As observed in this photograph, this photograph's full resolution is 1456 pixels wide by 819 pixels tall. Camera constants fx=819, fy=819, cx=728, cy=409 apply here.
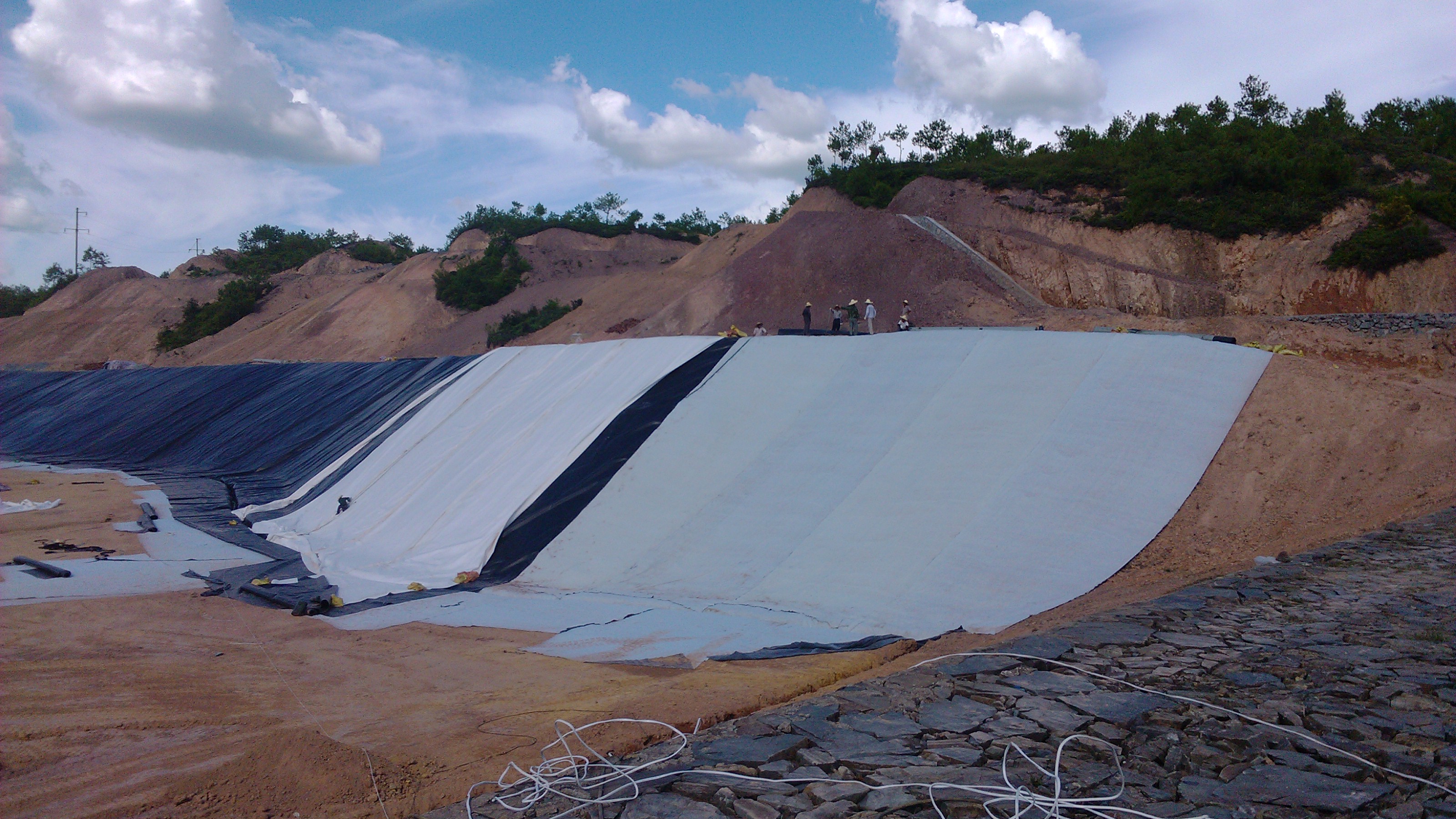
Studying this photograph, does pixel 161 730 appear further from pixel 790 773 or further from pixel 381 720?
pixel 790 773

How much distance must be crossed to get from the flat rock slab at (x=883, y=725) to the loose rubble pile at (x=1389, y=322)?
42.6 ft

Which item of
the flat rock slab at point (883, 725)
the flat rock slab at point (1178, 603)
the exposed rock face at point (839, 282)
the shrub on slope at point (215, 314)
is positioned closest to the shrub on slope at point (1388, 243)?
the exposed rock face at point (839, 282)

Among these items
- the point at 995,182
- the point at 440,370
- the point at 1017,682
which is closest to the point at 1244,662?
the point at 1017,682

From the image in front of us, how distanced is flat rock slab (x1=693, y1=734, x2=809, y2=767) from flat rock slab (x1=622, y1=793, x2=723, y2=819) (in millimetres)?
298

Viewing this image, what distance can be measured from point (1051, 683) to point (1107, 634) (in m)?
0.93

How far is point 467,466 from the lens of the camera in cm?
1010

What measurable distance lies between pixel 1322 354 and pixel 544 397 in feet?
37.7

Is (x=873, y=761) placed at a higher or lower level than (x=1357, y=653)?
lower

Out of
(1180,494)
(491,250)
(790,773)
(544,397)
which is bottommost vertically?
(790,773)

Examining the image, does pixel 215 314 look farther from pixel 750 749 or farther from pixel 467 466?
pixel 750 749

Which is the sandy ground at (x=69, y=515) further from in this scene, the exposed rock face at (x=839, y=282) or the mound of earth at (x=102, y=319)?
the mound of earth at (x=102, y=319)

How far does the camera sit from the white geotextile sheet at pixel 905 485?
243 inches

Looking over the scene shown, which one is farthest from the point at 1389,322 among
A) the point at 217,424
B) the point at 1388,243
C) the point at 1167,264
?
the point at 217,424

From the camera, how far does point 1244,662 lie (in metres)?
3.88
